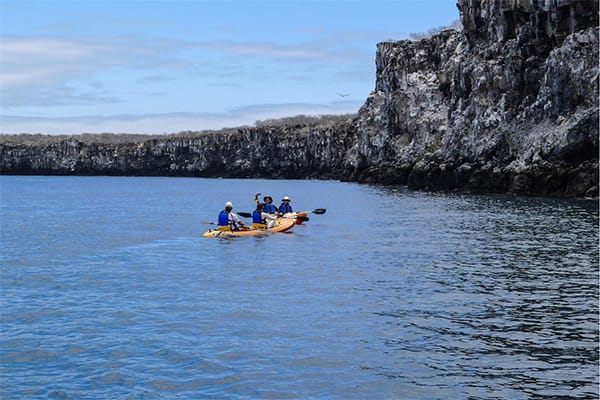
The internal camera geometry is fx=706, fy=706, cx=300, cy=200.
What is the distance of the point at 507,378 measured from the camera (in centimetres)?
1300

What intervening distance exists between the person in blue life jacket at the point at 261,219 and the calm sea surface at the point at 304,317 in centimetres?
178

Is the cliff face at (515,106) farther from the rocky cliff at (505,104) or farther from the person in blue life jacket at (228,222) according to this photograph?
the person in blue life jacket at (228,222)

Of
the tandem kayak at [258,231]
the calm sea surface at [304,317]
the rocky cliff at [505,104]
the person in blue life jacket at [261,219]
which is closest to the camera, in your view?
the calm sea surface at [304,317]

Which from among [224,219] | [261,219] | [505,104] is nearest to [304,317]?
[224,219]

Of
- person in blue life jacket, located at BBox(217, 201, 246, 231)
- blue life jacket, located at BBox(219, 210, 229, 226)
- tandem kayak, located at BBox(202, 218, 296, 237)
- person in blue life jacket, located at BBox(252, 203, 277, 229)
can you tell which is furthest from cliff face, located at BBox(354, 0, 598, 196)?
blue life jacket, located at BBox(219, 210, 229, 226)

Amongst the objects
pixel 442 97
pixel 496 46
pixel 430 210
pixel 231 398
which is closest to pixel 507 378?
pixel 231 398

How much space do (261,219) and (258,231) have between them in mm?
1413

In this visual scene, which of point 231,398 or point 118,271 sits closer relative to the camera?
point 231,398

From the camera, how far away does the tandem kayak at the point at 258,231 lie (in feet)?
117

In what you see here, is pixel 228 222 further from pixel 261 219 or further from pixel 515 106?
pixel 515 106

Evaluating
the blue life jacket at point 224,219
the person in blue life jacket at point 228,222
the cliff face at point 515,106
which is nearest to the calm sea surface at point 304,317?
the person in blue life jacket at point 228,222

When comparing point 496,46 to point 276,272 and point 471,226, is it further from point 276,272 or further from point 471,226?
point 276,272

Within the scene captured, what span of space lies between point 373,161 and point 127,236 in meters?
89.5

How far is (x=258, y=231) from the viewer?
36750 millimetres
